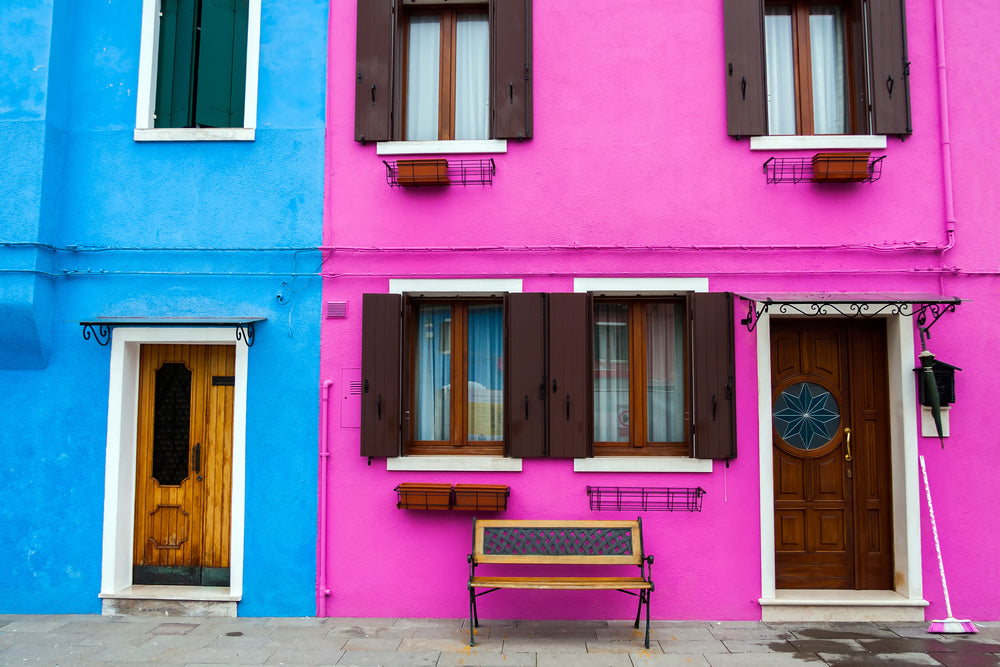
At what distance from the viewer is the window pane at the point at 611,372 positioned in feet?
21.3

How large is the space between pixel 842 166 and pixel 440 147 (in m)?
3.57

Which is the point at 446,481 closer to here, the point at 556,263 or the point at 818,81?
the point at 556,263

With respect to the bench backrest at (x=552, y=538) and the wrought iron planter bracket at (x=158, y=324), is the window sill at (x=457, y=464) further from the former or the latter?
the wrought iron planter bracket at (x=158, y=324)

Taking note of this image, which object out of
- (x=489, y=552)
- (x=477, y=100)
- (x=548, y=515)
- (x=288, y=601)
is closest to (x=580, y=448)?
(x=548, y=515)

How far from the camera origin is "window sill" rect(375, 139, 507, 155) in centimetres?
641

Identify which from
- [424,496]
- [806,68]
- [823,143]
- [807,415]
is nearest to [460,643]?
[424,496]

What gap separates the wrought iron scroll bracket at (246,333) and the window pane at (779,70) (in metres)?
→ 5.14

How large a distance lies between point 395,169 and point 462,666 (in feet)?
14.0

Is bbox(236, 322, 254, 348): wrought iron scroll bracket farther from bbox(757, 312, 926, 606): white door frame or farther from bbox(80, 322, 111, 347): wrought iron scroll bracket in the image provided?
bbox(757, 312, 926, 606): white door frame

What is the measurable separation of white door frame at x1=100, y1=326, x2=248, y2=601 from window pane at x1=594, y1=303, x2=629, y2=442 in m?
3.25

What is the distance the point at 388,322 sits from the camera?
→ 20.7ft

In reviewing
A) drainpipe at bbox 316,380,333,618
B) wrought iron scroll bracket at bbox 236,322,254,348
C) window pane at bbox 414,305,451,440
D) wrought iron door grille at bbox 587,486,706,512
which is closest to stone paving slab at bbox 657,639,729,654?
wrought iron door grille at bbox 587,486,706,512

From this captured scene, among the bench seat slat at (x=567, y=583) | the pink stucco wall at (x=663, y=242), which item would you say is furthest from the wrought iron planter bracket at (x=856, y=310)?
the bench seat slat at (x=567, y=583)

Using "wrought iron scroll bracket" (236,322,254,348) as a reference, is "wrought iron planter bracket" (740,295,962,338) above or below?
above
